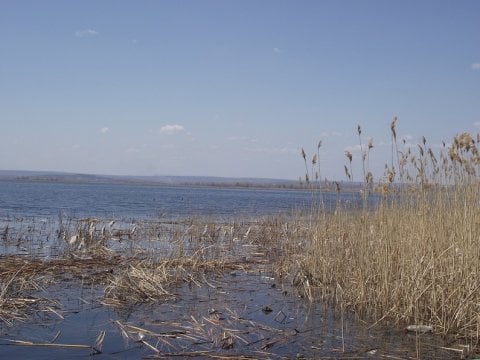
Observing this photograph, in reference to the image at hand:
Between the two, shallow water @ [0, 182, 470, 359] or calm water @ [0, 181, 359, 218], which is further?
calm water @ [0, 181, 359, 218]

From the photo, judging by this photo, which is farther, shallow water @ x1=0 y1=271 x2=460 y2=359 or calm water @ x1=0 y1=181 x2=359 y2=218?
calm water @ x1=0 y1=181 x2=359 y2=218

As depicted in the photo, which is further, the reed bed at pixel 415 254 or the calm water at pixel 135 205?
the calm water at pixel 135 205

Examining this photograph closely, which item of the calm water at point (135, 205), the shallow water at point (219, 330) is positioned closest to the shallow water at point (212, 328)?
the shallow water at point (219, 330)

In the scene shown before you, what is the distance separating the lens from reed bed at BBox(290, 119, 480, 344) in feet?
21.0

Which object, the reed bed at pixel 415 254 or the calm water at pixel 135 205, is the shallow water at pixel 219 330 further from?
the calm water at pixel 135 205

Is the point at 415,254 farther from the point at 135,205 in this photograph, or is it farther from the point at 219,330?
the point at 135,205

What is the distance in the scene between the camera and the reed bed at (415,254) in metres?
6.41

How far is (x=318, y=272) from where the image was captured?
9.03m

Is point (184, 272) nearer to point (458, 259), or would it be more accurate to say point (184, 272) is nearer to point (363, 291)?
point (363, 291)

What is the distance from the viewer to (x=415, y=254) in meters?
6.81

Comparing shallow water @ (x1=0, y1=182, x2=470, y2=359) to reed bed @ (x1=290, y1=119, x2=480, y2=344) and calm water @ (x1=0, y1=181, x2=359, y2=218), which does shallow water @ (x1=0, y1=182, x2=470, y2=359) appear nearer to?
reed bed @ (x1=290, y1=119, x2=480, y2=344)

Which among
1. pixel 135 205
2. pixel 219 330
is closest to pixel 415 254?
pixel 219 330

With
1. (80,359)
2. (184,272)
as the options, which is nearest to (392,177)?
(184,272)

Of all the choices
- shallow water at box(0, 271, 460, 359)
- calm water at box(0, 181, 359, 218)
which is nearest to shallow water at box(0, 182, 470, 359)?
shallow water at box(0, 271, 460, 359)
